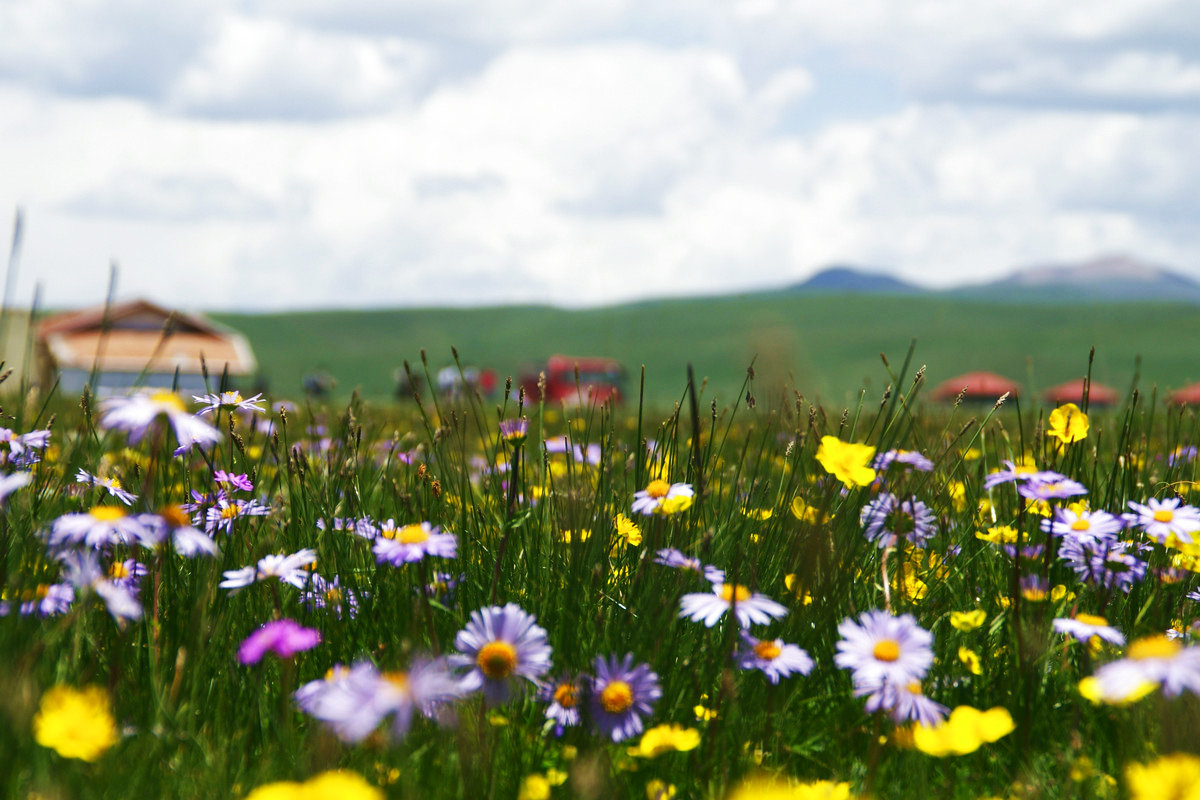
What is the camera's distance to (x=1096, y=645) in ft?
5.98

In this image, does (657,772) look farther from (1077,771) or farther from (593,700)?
(1077,771)

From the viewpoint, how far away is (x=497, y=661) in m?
1.45

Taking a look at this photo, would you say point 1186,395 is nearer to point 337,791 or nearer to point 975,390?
point 337,791

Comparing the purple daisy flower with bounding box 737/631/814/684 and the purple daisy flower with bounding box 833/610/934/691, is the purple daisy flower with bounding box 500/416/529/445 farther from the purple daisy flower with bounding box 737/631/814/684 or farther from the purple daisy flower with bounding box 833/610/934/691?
the purple daisy flower with bounding box 833/610/934/691

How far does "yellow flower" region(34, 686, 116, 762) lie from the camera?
1234 mm

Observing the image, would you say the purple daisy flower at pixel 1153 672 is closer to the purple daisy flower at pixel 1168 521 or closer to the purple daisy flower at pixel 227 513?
the purple daisy flower at pixel 1168 521

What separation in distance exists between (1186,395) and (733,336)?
70.0 m

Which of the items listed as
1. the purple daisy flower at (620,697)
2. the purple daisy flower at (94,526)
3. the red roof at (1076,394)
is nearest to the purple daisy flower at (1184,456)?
the red roof at (1076,394)

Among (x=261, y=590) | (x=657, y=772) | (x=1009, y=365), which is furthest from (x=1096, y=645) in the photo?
(x=1009, y=365)

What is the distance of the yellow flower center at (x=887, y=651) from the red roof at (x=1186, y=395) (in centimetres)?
216

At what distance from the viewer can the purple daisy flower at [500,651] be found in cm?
145

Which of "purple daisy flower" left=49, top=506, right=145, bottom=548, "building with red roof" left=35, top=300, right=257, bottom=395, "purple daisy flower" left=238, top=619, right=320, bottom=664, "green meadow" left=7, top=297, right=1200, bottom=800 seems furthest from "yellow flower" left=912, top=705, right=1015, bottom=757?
"building with red roof" left=35, top=300, right=257, bottom=395

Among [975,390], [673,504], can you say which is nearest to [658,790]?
[673,504]

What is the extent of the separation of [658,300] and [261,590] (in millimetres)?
94591
